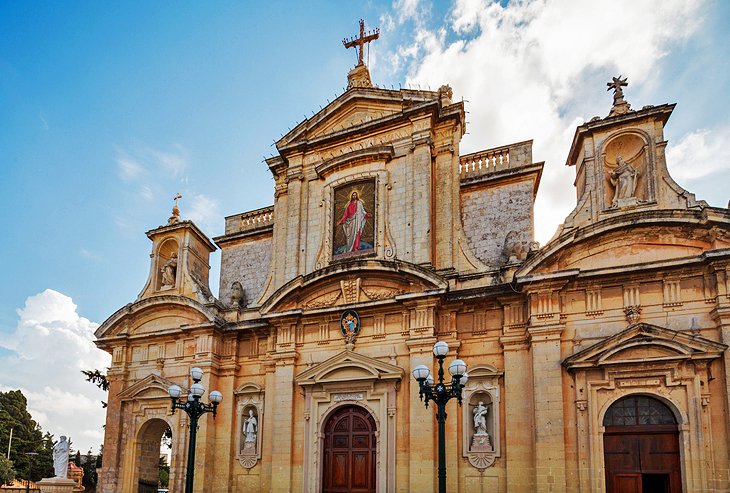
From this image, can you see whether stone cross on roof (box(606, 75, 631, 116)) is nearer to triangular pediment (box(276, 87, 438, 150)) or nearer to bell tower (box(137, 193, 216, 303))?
triangular pediment (box(276, 87, 438, 150))

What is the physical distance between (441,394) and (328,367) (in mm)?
6491

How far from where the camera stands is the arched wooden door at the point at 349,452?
16734mm

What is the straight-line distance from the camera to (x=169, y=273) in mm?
21469

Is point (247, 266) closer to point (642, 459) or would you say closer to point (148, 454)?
point (148, 454)

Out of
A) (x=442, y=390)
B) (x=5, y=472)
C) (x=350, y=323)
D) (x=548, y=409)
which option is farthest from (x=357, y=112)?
(x=5, y=472)

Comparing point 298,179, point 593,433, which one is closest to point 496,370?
point 593,433

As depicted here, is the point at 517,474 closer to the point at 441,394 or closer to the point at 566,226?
the point at 441,394

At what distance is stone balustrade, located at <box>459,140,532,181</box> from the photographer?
1833 cm

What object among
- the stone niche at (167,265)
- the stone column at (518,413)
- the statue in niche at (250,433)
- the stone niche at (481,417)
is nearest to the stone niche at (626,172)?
the stone column at (518,413)

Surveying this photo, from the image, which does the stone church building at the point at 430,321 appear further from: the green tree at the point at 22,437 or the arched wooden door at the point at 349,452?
the green tree at the point at 22,437

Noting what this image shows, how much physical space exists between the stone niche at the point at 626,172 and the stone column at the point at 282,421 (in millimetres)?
9604

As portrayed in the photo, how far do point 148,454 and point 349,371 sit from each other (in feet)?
26.2

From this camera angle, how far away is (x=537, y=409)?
14.6 meters

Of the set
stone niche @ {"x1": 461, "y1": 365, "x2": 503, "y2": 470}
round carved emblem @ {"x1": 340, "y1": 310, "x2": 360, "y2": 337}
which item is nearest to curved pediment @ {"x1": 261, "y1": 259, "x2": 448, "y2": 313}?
round carved emblem @ {"x1": 340, "y1": 310, "x2": 360, "y2": 337}
